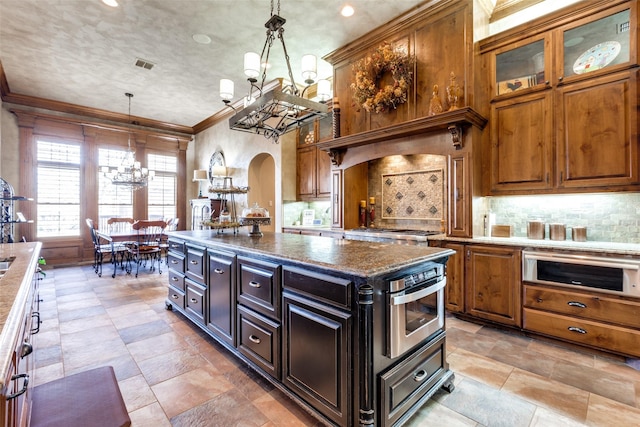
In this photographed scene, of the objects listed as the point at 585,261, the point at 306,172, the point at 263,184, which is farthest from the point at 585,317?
the point at 263,184

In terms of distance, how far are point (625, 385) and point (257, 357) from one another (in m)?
2.71

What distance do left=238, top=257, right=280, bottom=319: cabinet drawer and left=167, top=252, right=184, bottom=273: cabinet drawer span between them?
1.33 meters

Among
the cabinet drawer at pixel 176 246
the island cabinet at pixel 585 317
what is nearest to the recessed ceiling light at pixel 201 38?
the cabinet drawer at pixel 176 246

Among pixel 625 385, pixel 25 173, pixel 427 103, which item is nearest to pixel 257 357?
pixel 625 385

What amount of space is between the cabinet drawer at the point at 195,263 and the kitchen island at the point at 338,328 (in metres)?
0.52

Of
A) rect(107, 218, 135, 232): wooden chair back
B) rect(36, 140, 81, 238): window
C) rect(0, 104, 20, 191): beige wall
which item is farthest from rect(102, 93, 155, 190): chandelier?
rect(0, 104, 20, 191): beige wall

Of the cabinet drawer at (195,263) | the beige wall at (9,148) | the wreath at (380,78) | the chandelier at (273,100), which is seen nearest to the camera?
the chandelier at (273,100)

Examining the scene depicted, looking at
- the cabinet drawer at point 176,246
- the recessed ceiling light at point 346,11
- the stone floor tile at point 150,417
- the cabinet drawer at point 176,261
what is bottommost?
the stone floor tile at point 150,417

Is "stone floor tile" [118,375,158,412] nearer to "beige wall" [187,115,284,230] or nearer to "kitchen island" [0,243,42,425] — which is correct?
"kitchen island" [0,243,42,425]

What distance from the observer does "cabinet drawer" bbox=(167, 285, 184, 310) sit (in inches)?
134

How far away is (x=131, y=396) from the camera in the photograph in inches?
81.8

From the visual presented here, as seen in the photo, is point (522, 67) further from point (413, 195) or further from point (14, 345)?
point (14, 345)

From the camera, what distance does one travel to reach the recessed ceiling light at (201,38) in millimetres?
4154

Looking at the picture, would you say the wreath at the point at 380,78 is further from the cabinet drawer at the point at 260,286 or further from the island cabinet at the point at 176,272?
the island cabinet at the point at 176,272
